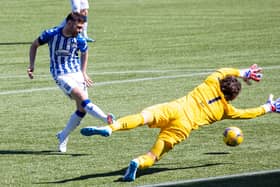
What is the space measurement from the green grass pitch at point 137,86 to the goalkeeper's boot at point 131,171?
0.35 ft

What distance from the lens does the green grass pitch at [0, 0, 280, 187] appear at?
11.7 m

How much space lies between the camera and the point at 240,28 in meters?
29.4

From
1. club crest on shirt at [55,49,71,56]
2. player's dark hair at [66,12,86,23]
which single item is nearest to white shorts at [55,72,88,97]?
club crest on shirt at [55,49,71,56]

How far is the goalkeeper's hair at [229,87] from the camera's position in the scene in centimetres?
A: 1135

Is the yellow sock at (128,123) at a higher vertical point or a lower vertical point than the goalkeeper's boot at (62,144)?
lower

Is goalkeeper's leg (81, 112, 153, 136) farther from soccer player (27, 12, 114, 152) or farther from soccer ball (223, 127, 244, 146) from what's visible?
soccer player (27, 12, 114, 152)

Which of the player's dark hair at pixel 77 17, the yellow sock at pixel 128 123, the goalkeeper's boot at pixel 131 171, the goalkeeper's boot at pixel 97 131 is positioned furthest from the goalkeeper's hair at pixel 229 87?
the player's dark hair at pixel 77 17

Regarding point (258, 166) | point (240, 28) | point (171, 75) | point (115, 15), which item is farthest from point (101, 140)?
point (115, 15)

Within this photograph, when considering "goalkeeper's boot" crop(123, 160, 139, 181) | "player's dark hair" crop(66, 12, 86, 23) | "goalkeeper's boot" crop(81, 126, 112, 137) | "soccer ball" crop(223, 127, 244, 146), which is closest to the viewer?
"goalkeeper's boot" crop(81, 126, 112, 137)

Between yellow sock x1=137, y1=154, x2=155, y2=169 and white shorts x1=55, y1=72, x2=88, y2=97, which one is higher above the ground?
white shorts x1=55, y1=72, x2=88, y2=97

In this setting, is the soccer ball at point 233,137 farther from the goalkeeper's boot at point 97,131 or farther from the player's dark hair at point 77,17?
the player's dark hair at point 77,17

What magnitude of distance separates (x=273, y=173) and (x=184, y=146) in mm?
2130

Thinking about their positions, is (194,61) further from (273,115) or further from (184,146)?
(184,146)

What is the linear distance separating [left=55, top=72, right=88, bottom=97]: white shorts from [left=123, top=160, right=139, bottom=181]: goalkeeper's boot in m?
2.23
